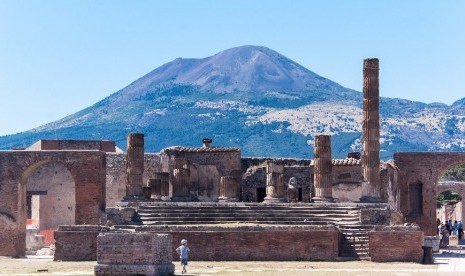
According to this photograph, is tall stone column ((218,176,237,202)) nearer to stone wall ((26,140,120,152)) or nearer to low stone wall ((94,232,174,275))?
stone wall ((26,140,120,152))

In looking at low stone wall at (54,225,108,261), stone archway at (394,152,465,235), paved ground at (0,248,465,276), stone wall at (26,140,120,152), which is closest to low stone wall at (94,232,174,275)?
paved ground at (0,248,465,276)

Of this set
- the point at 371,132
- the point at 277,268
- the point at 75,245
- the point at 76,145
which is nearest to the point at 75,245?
the point at 75,245

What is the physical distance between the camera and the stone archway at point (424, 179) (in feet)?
184

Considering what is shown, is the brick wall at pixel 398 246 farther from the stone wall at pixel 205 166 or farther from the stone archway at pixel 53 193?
the stone archway at pixel 53 193

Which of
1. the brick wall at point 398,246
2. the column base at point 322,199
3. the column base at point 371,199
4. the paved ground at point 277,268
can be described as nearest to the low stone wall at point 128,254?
the paved ground at point 277,268

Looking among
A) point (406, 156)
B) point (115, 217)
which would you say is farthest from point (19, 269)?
point (406, 156)

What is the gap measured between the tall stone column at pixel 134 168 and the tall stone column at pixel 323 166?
22.0ft

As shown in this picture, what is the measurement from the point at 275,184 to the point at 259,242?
9711mm

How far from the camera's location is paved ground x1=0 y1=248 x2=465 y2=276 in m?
31.3

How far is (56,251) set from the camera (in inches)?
1486

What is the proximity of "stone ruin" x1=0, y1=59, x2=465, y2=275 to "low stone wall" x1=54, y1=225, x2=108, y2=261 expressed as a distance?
32 mm

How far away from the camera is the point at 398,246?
119 feet

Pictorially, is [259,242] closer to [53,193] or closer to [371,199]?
[371,199]

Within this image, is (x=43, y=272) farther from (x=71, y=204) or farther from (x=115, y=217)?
(x=71, y=204)
